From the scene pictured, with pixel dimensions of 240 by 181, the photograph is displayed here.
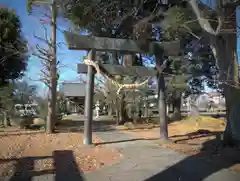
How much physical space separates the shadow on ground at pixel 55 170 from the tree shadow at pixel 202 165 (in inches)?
65.4

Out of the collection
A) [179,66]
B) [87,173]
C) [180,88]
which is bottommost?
[87,173]

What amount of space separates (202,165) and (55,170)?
3379mm

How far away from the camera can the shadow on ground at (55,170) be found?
5.46 metres

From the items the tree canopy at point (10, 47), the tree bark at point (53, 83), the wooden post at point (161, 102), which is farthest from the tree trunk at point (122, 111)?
the wooden post at point (161, 102)

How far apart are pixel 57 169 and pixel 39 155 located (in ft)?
7.14

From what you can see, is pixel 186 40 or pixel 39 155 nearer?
pixel 39 155

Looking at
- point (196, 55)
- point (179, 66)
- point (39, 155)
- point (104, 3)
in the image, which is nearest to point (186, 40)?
point (196, 55)

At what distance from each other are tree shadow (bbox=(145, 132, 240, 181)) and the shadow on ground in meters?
1.66

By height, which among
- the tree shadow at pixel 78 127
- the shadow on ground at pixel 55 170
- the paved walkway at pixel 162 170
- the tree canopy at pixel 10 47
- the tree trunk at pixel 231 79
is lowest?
the shadow on ground at pixel 55 170

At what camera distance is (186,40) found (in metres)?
14.5

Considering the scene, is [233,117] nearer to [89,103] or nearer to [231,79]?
[231,79]

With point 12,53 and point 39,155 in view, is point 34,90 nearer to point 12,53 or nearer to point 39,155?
point 12,53

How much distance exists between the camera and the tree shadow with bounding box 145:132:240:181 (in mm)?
5363

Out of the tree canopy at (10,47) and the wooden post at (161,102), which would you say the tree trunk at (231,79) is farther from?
the tree canopy at (10,47)
